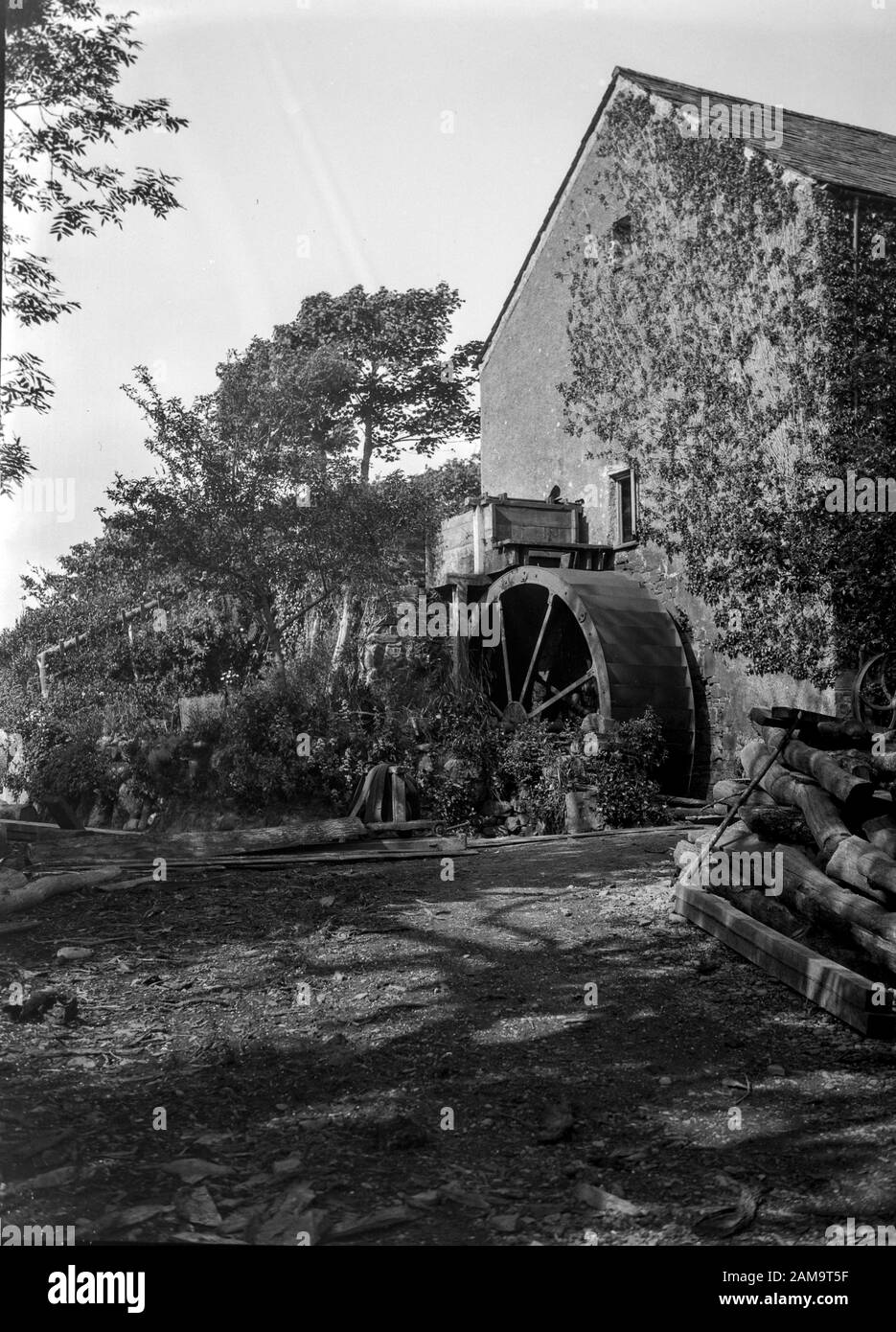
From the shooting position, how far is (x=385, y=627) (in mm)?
14492

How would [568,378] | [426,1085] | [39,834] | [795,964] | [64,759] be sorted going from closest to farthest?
[426,1085] → [795,964] → [39,834] → [64,759] → [568,378]

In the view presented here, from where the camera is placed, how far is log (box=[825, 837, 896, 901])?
477 cm

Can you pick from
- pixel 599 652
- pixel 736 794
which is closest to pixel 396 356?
pixel 599 652

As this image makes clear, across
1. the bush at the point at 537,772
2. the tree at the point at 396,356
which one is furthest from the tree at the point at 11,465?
the tree at the point at 396,356

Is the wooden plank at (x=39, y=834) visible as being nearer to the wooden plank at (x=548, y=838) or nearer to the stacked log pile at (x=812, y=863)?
the wooden plank at (x=548, y=838)

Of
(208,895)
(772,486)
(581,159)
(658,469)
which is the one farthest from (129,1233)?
(581,159)

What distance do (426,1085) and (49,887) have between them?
3.19 m

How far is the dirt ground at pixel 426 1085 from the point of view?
9.36ft

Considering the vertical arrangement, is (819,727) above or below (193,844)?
above

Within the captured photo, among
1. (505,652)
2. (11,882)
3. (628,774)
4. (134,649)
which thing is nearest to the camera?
(11,882)

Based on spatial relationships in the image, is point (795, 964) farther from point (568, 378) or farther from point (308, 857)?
point (568, 378)

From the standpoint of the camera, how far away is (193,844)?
7.48 metres

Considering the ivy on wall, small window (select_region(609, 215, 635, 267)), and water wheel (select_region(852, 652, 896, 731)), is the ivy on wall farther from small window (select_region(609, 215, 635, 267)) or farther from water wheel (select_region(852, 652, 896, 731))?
water wheel (select_region(852, 652, 896, 731))

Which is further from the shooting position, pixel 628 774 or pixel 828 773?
pixel 628 774
